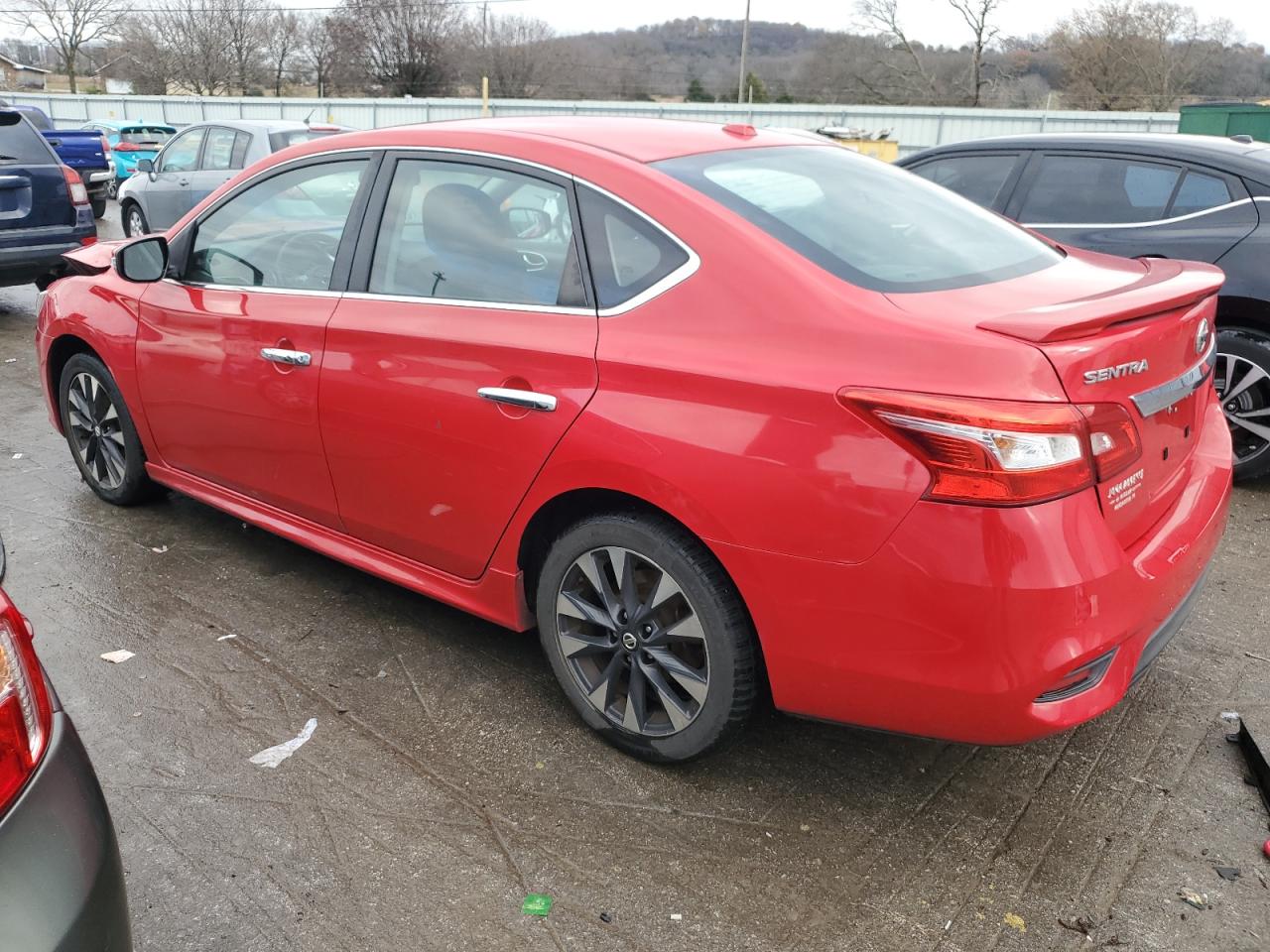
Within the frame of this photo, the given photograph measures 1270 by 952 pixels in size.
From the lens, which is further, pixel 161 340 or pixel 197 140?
pixel 197 140

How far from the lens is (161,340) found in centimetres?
411

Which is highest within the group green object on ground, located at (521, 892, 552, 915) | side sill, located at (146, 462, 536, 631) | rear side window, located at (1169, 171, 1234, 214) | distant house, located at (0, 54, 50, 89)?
distant house, located at (0, 54, 50, 89)

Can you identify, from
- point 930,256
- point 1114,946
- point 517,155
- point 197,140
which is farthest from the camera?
point 197,140

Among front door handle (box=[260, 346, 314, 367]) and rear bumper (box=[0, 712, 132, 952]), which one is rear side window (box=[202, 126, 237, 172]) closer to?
front door handle (box=[260, 346, 314, 367])

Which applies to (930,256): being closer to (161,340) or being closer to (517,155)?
(517,155)

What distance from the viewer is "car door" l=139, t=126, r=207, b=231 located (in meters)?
13.5

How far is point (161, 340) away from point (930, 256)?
2.93 meters

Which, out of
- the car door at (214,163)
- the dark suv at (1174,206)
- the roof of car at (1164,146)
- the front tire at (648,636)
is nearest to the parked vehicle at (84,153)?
the car door at (214,163)

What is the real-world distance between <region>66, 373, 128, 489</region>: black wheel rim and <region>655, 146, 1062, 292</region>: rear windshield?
3003 millimetres

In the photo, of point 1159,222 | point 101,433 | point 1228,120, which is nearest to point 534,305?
point 101,433

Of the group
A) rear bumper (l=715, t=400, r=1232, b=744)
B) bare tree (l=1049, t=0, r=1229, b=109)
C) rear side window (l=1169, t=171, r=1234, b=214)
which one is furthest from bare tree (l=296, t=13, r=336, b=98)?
rear bumper (l=715, t=400, r=1232, b=744)

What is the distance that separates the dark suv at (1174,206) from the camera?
5.08 meters

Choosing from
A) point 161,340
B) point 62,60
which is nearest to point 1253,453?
point 161,340

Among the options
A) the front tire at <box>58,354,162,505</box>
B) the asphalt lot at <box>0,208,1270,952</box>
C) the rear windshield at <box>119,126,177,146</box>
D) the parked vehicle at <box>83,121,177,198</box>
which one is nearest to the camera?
the asphalt lot at <box>0,208,1270,952</box>
